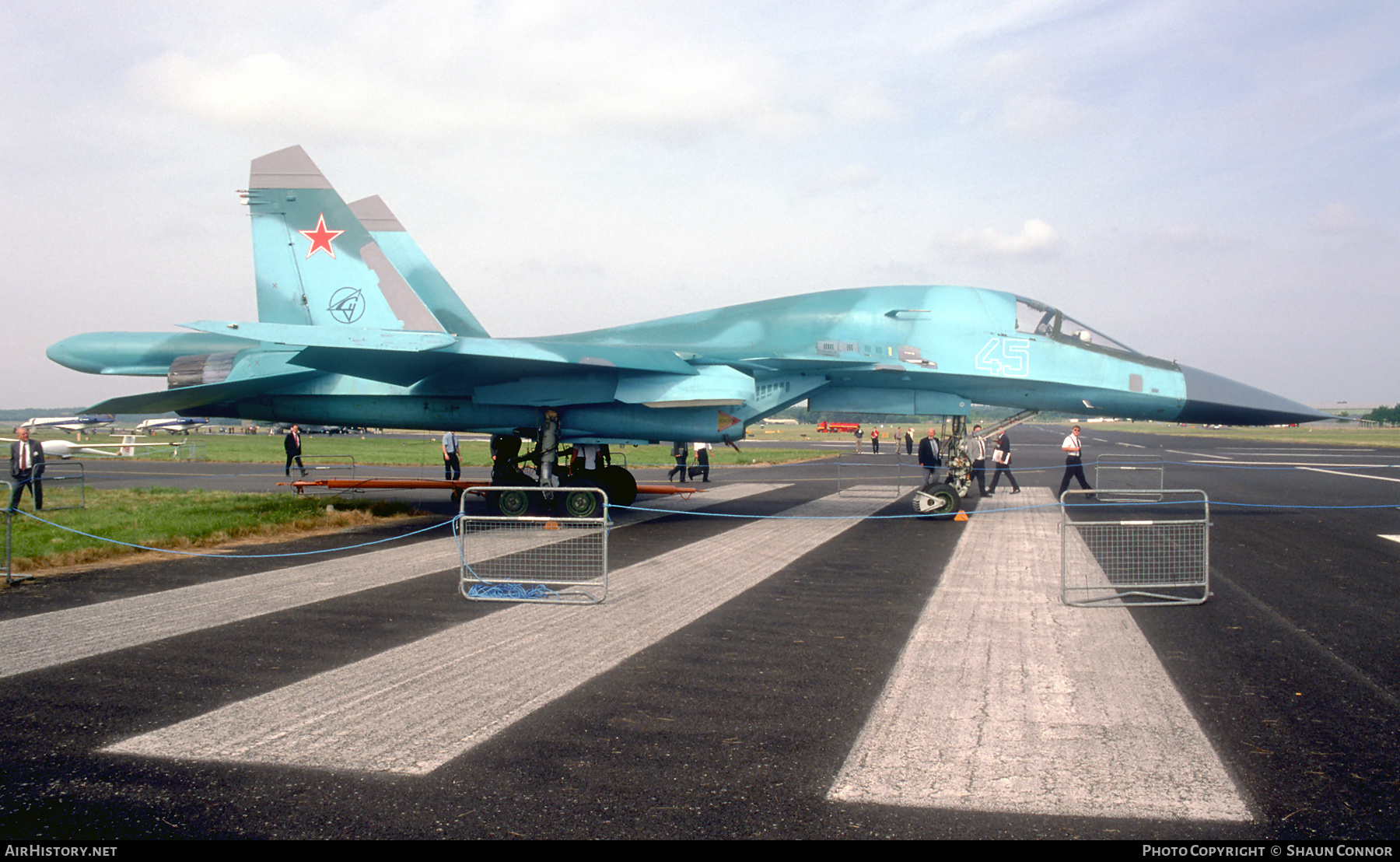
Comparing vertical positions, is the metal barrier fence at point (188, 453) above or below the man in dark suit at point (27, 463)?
below

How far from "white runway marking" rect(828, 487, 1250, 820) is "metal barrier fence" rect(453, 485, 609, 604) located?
305 centimetres

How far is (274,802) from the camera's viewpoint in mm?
3404

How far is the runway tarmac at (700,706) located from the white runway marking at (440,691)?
25 mm

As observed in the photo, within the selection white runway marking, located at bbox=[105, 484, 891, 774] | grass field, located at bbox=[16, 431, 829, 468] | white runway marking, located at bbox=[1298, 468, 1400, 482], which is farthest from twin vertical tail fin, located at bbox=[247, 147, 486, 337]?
white runway marking, located at bbox=[1298, 468, 1400, 482]

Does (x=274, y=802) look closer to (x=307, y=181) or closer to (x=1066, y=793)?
(x=1066, y=793)

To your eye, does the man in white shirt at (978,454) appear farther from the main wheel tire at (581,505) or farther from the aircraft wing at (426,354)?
the main wheel tire at (581,505)

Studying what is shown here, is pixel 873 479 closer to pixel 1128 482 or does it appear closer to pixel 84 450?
pixel 1128 482

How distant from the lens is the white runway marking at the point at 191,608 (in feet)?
19.0

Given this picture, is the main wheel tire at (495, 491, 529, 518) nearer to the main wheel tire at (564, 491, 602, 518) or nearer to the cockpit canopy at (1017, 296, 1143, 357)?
the main wheel tire at (564, 491, 602, 518)

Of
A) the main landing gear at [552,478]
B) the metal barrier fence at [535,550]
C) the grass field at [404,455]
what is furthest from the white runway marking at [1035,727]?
the grass field at [404,455]

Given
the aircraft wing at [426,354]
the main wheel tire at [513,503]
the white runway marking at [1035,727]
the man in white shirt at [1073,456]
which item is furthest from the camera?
the man in white shirt at [1073,456]

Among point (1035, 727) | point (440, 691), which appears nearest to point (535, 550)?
point (440, 691)

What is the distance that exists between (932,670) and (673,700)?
1.74 metres

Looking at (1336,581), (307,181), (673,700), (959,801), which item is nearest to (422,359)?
(307,181)
